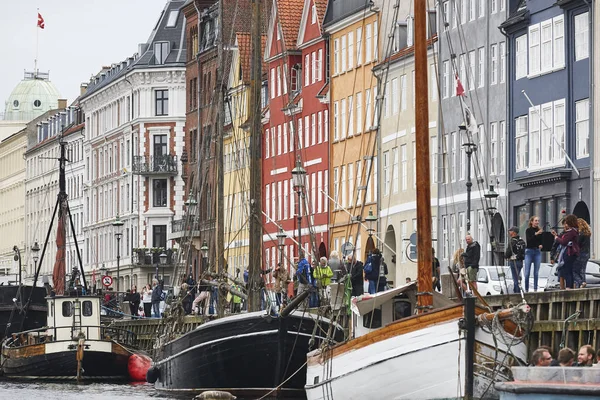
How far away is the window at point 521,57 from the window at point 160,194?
65.6 meters

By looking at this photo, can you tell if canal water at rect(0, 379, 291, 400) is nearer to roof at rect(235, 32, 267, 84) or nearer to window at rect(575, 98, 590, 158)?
window at rect(575, 98, 590, 158)

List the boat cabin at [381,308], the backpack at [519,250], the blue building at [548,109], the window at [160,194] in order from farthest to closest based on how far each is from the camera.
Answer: the window at [160,194], the blue building at [548,109], the backpack at [519,250], the boat cabin at [381,308]

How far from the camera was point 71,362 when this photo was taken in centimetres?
6756

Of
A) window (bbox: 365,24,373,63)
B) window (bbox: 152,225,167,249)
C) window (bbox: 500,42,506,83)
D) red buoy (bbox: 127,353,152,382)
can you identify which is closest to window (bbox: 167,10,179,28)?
window (bbox: 152,225,167,249)

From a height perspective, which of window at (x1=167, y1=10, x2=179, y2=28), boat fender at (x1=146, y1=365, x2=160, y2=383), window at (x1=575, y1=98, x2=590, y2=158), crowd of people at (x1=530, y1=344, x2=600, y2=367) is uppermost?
window at (x1=167, y1=10, x2=179, y2=28)

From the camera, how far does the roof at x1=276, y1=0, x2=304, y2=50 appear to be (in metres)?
106

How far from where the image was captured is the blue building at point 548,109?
67750 millimetres

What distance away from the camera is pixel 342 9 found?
97625mm

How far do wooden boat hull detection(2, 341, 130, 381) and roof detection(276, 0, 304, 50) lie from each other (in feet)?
133

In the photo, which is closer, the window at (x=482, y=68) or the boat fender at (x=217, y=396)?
the boat fender at (x=217, y=396)

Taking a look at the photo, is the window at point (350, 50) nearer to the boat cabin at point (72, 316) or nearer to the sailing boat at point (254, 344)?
the boat cabin at point (72, 316)

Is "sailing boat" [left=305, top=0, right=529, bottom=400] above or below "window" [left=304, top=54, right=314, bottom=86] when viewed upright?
below

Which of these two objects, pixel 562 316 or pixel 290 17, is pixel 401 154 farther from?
pixel 562 316

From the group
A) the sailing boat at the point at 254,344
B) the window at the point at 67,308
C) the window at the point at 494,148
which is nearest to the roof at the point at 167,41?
the window at the point at 494,148
